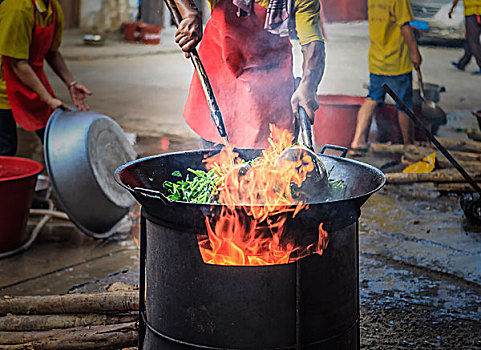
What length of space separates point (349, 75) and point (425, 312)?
33.7 feet

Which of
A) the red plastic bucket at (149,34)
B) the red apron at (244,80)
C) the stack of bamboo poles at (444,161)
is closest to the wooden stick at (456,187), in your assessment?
the stack of bamboo poles at (444,161)

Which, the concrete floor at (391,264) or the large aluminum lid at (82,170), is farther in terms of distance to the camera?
the large aluminum lid at (82,170)

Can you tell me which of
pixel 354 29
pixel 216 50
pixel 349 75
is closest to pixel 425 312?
pixel 216 50

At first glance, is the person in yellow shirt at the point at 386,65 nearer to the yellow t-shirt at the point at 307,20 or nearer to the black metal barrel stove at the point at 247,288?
the yellow t-shirt at the point at 307,20

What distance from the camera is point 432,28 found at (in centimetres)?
1738

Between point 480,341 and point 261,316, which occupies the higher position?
point 261,316

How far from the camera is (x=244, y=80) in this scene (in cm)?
354

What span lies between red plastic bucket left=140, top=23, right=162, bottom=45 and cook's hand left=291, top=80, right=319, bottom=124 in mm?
14837

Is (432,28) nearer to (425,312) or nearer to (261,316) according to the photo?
(425,312)

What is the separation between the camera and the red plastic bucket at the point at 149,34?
17.3 metres

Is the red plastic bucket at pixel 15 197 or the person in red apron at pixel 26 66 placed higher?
the person in red apron at pixel 26 66

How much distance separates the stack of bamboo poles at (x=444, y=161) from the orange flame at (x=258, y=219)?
338cm

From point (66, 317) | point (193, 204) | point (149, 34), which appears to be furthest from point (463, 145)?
point (149, 34)

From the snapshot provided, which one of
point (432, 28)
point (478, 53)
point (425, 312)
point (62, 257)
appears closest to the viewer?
point (425, 312)
